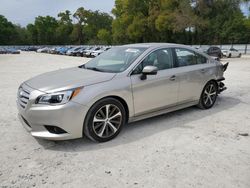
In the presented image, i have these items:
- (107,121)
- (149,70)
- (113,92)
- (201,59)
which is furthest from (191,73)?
(107,121)

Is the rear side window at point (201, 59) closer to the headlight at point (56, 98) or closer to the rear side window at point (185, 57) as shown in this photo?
the rear side window at point (185, 57)

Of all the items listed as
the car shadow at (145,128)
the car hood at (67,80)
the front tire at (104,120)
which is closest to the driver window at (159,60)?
the car hood at (67,80)

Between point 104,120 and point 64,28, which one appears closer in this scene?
point 104,120

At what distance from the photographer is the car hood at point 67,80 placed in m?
3.54

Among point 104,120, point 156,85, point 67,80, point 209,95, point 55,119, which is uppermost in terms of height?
point 67,80

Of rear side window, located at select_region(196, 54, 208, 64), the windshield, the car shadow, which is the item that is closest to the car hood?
the windshield

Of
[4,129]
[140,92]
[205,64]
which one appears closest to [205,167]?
[140,92]

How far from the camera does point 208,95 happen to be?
5480 millimetres

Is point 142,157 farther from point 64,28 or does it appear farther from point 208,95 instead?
point 64,28

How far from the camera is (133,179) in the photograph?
2.81 metres

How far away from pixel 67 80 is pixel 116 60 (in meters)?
1.18

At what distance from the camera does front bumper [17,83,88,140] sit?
334 centimetres

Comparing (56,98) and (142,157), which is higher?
(56,98)

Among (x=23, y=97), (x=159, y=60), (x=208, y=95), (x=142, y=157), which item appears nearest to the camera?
(x=142, y=157)
